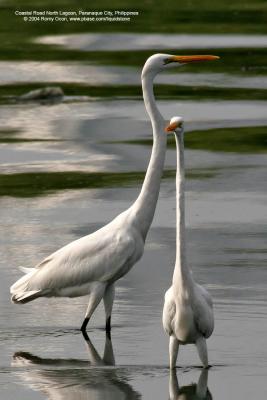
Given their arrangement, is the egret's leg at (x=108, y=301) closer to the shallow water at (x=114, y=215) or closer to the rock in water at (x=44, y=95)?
the shallow water at (x=114, y=215)

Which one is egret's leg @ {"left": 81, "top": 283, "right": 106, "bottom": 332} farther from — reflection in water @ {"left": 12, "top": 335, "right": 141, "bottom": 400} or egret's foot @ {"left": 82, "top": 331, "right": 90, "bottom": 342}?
reflection in water @ {"left": 12, "top": 335, "right": 141, "bottom": 400}

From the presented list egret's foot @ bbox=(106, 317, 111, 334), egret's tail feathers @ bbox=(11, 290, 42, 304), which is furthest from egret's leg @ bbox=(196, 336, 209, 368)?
egret's tail feathers @ bbox=(11, 290, 42, 304)

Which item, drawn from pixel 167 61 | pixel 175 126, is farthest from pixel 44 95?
pixel 175 126

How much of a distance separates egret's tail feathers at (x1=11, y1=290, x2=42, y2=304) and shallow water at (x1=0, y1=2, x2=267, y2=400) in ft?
0.45

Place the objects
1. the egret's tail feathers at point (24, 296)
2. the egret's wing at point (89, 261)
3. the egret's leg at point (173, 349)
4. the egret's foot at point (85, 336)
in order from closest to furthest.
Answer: the egret's leg at point (173, 349) < the egret's foot at point (85, 336) < the egret's wing at point (89, 261) < the egret's tail feathers at point (24, 296)

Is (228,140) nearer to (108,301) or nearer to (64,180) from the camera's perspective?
(64,180)

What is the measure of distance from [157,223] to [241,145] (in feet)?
12.8

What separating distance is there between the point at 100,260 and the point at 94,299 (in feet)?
0.99

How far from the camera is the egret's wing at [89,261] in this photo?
10.4 meters

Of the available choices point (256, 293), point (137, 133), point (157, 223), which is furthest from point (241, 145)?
point (256, 293)

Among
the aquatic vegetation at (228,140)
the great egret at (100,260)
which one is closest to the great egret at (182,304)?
the great egret at (100,260)

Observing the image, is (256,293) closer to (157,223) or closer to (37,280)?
(37,280)

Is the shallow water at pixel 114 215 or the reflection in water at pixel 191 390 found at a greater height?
the reflection in water at pixel 191 390

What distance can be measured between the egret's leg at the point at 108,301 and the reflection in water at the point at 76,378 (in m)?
0.45
